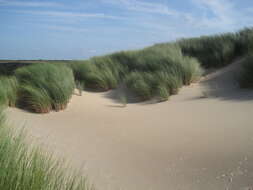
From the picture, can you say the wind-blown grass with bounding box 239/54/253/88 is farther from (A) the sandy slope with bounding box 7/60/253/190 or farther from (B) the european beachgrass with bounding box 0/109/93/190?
(B) the european beachgrass with bounding box 0/109/93/190

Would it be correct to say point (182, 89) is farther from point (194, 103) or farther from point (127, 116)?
point (127, 116)

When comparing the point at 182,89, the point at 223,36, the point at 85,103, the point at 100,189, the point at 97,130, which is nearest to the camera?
the point at 100,189

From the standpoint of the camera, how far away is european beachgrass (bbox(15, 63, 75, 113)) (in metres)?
5.46

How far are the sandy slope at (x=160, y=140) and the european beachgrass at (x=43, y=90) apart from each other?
27 centimetres

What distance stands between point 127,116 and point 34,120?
5.98 feet

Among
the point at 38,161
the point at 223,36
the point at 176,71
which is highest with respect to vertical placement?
the point at 223,36

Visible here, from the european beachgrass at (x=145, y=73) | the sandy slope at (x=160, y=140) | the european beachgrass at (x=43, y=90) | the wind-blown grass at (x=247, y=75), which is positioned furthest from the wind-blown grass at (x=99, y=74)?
the wind-blown grass at (x=247, y=75)

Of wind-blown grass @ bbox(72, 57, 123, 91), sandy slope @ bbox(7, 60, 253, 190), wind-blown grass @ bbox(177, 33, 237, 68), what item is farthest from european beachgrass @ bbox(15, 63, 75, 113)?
wind-blown grass @ bbox(177, 33, 237, 68)

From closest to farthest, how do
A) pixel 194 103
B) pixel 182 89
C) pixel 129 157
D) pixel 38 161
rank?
pixel 38 161, pixel 129 157, pixel 194 103, pixel 182 89


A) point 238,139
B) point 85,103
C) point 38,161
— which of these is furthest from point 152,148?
point 85,103

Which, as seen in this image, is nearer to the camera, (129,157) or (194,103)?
(129,157)

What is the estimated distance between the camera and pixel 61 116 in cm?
531

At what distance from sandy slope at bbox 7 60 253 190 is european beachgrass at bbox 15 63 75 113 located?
0.27 m

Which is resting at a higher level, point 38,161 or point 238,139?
point 38,161
